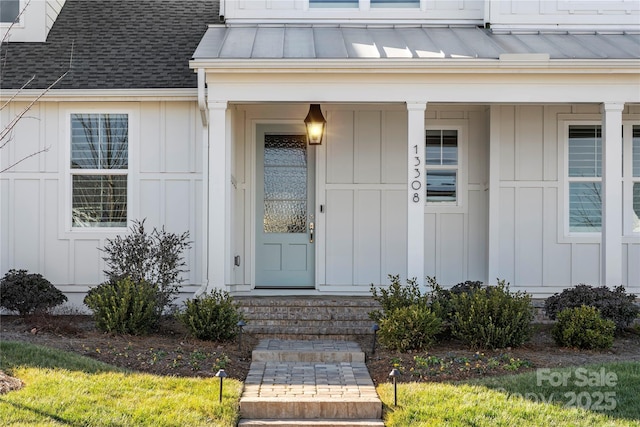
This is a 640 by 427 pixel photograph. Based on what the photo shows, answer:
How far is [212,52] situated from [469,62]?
3.30 meters

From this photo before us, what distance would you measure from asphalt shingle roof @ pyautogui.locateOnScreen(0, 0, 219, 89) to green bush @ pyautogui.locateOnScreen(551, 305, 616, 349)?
6019 mm

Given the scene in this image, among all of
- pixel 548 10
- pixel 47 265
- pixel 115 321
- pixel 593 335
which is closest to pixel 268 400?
pixel 115 321

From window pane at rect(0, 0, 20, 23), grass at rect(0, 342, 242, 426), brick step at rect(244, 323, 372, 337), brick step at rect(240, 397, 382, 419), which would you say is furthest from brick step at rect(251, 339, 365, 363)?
window pane at rect(0, 0, 20, 23)

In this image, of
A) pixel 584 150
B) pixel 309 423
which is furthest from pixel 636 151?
pixel 309 423

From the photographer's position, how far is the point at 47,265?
A: 9758 mm

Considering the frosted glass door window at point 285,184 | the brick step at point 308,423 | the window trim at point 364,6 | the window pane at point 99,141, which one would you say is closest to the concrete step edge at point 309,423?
the brick step at point 308,423

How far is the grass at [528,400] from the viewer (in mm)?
5285

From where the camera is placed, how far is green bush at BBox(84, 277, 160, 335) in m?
7.69

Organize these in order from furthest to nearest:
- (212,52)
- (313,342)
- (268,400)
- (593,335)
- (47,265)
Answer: (47,265), (212,52), (313,342), (593,335), (268,400)

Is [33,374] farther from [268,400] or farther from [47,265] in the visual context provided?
[47,265]

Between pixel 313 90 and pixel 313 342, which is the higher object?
pixel 313 90

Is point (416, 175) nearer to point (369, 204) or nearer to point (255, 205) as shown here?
point (369, 204)

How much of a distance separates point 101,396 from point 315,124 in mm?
5378

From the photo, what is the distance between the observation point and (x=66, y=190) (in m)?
9.79
